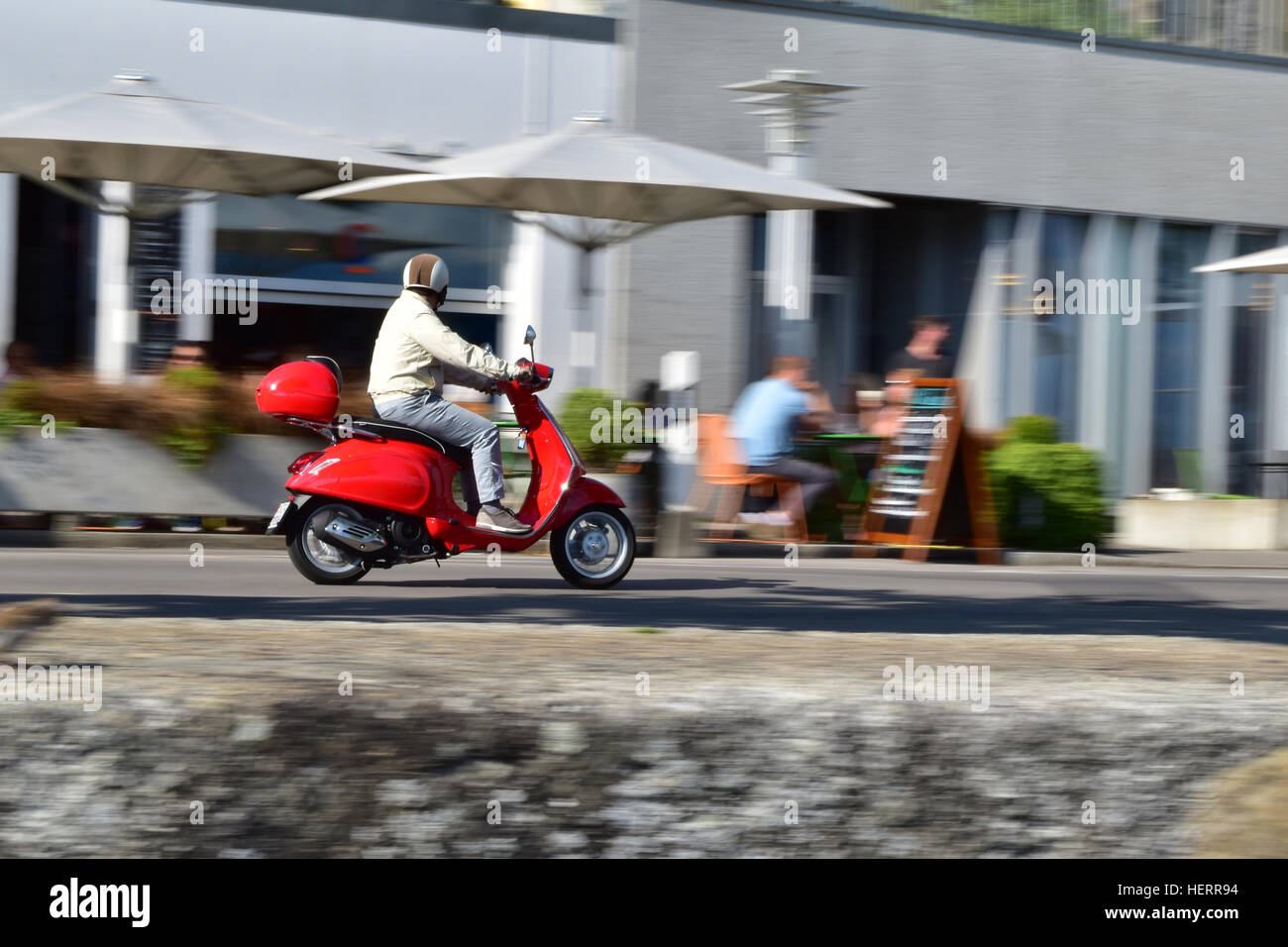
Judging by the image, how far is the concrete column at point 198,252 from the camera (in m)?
Answer: 14.4

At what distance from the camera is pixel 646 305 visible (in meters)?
15.5

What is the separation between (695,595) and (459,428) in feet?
5.15

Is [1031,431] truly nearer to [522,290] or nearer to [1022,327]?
[1022,327]

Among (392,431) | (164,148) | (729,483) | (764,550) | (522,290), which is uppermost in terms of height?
(164,148)

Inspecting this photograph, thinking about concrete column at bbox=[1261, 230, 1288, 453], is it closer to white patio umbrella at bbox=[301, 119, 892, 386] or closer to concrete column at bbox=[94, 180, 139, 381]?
white patio umbrella at bbox=[301, 119, 892, 386]

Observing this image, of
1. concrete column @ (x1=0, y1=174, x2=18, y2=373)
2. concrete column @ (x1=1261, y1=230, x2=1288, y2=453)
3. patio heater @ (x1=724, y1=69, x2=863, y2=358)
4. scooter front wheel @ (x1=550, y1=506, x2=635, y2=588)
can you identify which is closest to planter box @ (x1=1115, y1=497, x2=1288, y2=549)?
concrete column @ (x1=1261, y1=230, x2=1288, y2=453)

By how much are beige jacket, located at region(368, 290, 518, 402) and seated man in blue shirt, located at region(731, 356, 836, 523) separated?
13.5ft

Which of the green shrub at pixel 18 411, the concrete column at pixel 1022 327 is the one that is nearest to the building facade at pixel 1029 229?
the concrete column at pixel 1022 327

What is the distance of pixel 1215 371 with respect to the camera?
18.0 meters

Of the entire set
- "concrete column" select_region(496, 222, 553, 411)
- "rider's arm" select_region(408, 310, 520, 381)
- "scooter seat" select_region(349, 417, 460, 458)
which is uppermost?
"concrete column" select_region(496, 222, 553, 411)

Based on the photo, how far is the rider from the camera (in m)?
8.64

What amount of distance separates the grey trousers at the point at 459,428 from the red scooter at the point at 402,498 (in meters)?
0.07

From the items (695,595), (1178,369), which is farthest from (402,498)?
(1178,369)
